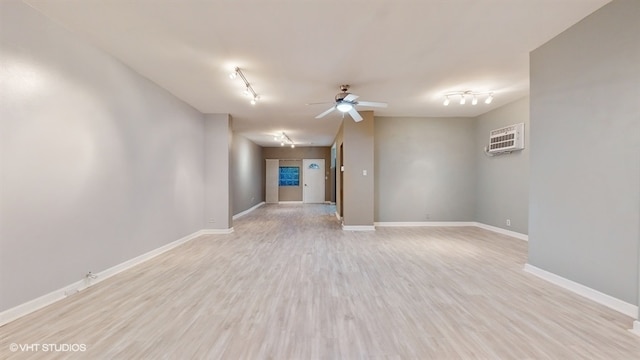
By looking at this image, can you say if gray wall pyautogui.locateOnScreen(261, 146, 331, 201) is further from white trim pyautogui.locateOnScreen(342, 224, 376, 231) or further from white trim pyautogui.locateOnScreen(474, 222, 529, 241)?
white trim pyautogui.locateOnScreen(474, 222, 529, 241)

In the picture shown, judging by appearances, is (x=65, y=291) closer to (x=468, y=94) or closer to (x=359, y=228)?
(x=359, y=228)

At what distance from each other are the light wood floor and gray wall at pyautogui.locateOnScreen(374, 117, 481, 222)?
2745 mm

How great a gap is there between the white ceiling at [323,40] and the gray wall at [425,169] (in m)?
2.02

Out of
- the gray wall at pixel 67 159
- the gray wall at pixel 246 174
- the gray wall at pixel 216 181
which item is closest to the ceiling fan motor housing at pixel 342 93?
the gray wall at pixel 67 159

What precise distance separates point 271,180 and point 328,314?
1070 centimetres

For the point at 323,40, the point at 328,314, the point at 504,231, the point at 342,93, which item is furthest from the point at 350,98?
the point at 504,231

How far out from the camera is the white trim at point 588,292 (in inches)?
91.1

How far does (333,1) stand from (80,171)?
3107 mm

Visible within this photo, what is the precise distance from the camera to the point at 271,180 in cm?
1270

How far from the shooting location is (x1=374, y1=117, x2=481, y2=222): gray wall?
6750mm

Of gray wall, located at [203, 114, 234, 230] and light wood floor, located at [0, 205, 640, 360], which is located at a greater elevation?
gray wall, located at [203, 114, 234, 230]

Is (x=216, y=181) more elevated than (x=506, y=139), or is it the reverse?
(x=506, y=139)

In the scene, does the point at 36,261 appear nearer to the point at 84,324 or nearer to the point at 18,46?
the point at 84,324

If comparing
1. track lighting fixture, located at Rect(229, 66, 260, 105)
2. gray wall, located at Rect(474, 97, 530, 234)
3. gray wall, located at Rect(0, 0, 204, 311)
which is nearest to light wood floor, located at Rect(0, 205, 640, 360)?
gray wall, located at Rect(0, 0, 204, 311)
